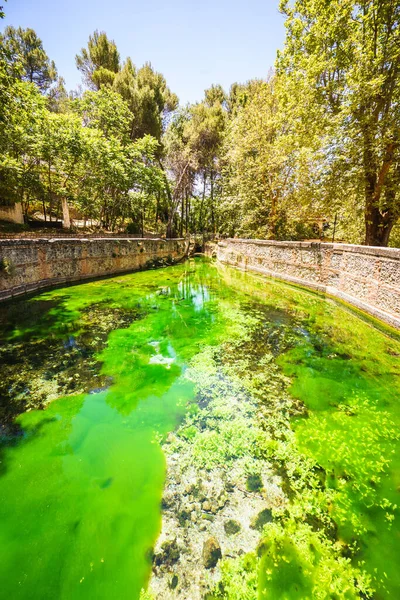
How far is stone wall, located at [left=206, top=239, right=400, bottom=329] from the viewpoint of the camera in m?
4.66

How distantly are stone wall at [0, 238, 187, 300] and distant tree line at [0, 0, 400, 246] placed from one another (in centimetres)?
310

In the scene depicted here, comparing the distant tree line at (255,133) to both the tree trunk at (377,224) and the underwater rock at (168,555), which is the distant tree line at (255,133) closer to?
the tree trunk at (377,224)

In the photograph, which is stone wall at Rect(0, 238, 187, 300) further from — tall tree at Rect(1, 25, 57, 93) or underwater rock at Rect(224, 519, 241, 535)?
tall tree at Rect(1, 25, 57, 93)

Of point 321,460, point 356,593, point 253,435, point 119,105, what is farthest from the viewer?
A: point 119,105

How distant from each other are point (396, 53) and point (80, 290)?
10.3 m

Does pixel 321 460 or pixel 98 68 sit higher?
pixel 98 68

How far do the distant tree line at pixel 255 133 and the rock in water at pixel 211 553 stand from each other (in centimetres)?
850

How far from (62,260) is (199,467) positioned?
812 centimetres

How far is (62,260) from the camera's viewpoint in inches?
322

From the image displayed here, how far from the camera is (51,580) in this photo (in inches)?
52.7

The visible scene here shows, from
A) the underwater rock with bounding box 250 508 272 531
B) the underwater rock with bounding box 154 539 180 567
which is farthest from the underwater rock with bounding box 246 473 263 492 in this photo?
the underwater rock with bounding box 154 539 180 567

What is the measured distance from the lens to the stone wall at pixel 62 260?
6.26m

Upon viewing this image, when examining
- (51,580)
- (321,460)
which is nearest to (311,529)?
(321,460)

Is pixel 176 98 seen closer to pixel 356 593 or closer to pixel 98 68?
pixel 98 68
